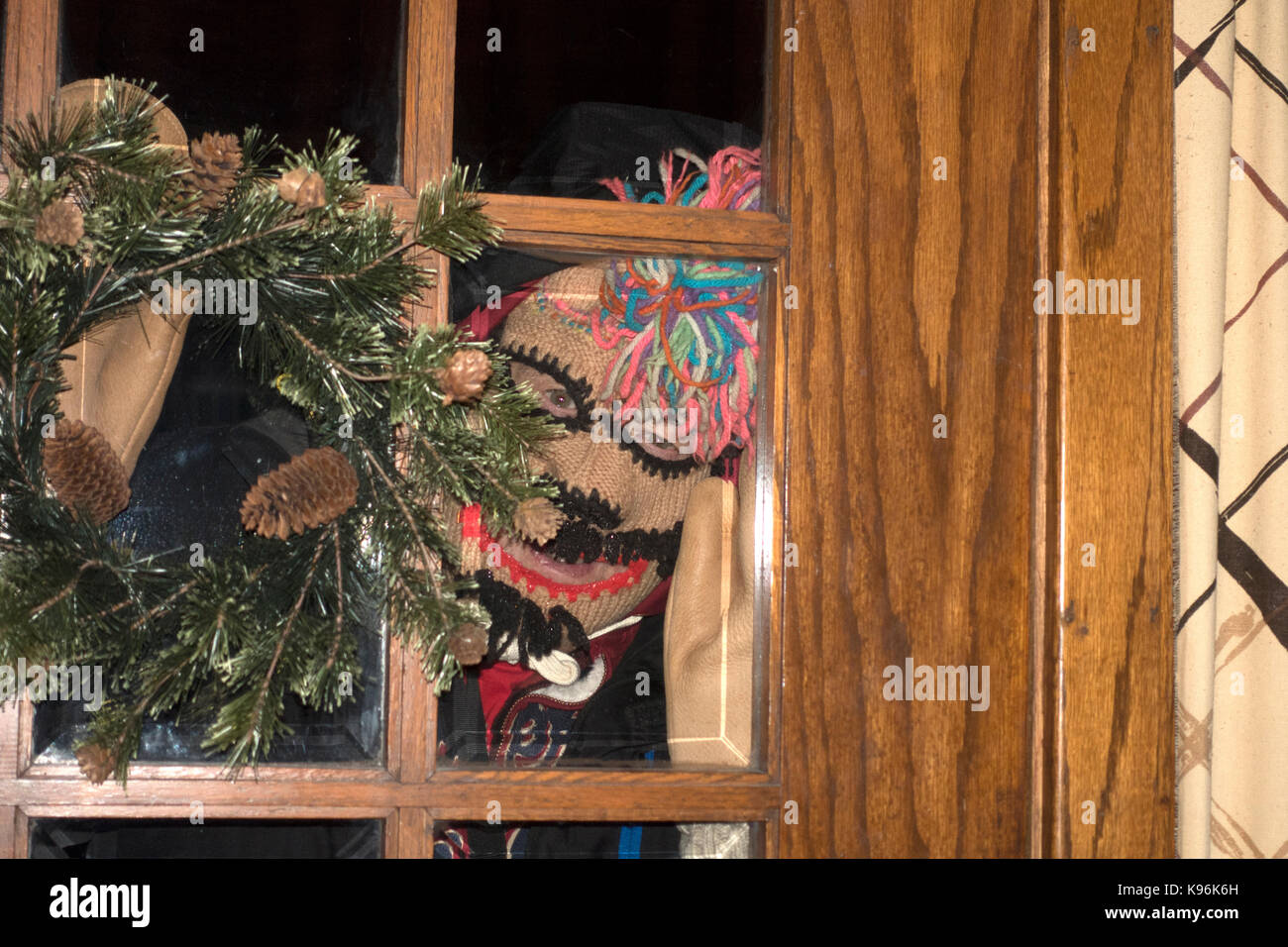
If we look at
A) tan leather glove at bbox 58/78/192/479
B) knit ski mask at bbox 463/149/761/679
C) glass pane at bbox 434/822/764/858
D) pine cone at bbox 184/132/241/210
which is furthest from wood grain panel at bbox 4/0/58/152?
glass pane at bbox 434/822/764/858

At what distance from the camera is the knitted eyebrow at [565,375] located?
2.66 feet

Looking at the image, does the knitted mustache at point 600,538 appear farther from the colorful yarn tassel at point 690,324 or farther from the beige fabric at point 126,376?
the beige fabric at point 126,376

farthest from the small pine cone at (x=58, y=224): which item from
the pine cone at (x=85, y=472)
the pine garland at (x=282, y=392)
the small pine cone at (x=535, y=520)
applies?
the small pine cone at (x=535, y=520)

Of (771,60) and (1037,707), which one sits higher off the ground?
(771,60)

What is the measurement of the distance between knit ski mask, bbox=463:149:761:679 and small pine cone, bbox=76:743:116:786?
27 cm

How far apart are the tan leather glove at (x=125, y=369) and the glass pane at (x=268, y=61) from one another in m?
0.03

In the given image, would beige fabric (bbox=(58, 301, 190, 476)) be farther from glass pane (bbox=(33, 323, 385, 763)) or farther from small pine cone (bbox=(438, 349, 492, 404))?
small pine cone (bbox=(438, 349, 492, 404))

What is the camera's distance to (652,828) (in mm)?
807

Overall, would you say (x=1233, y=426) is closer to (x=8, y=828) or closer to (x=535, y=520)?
(x=535, y=520)

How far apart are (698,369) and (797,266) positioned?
0.12m

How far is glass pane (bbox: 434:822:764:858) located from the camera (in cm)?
78

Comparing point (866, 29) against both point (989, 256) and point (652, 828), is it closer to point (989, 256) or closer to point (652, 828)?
point (989, 256)

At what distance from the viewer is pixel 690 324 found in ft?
2.76
